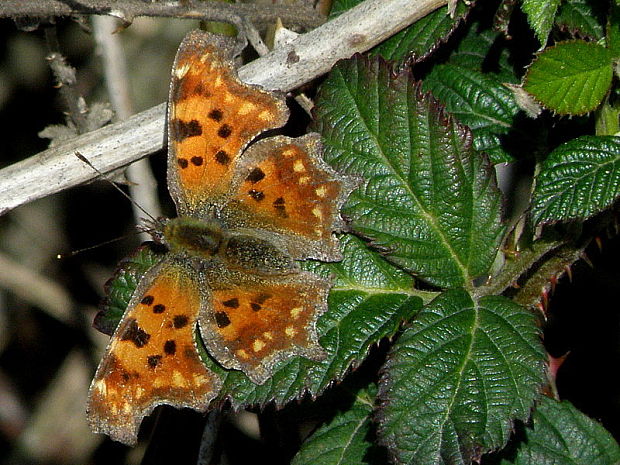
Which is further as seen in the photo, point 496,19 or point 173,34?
point 173,34

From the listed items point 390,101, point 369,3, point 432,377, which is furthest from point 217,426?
point 369,3

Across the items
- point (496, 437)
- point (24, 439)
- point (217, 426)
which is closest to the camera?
point (496, 437)

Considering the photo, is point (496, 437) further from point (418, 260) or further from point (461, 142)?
point (461, 142)

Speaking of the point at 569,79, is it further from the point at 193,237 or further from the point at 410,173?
the point at 193,237

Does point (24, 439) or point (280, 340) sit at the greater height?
point (24, 439)

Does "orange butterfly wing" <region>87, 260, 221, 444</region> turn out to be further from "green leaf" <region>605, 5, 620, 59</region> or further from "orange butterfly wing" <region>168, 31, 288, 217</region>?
"green leaf" <region>605, 5, 620, 59</region>

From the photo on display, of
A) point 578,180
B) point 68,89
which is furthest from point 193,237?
point 578,180
